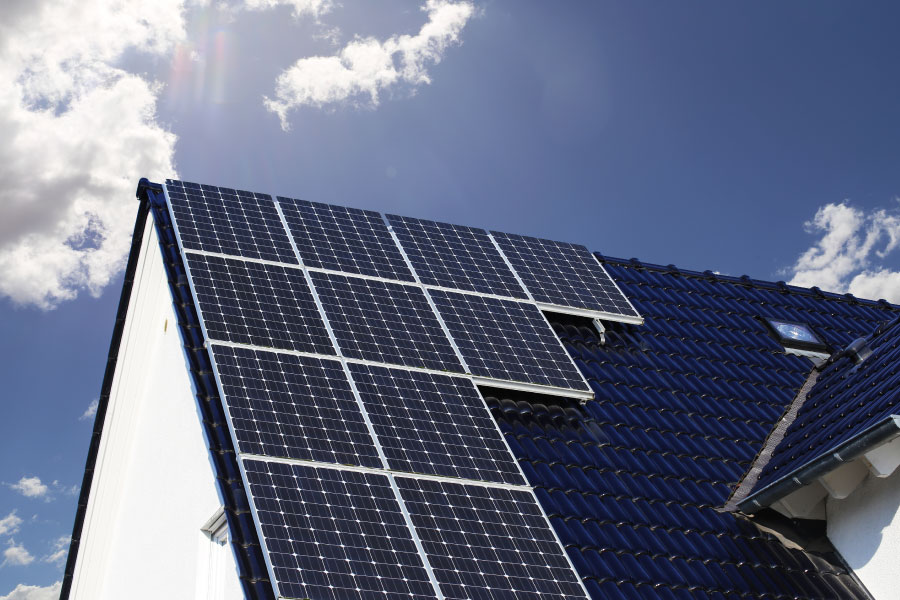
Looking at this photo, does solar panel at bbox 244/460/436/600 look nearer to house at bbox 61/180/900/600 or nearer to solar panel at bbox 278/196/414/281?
house at bbox 61/180/900/600

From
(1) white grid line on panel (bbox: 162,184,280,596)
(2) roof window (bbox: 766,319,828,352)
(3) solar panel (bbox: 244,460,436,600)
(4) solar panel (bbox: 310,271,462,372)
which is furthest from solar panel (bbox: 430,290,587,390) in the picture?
(2) roof window (bbox: 766,319,828,352)

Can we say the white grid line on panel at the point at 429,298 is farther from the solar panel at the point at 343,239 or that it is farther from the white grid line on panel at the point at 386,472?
the white grid line on panel at the point at 386,472

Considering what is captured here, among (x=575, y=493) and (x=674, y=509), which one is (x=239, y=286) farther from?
(x=674, y=509)

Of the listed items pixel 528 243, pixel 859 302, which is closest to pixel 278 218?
pixel 528 243

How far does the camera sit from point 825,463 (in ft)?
33.0

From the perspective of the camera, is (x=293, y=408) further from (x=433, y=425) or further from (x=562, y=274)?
(x=562, y=274)

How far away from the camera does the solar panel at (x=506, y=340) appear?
11781mm

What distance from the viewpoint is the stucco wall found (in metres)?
9.95

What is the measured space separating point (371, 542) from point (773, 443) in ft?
20.1

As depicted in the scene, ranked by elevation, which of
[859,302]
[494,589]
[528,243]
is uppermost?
[528,243]

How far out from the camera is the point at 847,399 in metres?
11.8

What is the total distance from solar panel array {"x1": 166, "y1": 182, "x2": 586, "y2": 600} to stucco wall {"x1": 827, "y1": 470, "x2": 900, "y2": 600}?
3.35m

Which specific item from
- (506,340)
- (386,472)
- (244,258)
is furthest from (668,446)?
(244,258)

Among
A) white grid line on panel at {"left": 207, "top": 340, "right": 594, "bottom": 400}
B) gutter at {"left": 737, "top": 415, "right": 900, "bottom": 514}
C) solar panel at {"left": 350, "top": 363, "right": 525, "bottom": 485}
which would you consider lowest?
gutter at {"left": 737, "top": 415, "right": 900, "bottom": 514}
